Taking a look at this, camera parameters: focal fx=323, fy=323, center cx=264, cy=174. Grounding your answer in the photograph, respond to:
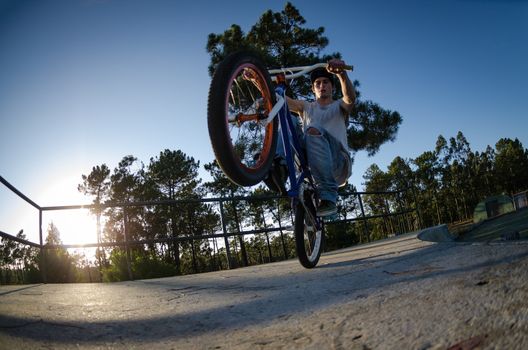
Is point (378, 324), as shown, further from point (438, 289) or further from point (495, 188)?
point (495, 188)

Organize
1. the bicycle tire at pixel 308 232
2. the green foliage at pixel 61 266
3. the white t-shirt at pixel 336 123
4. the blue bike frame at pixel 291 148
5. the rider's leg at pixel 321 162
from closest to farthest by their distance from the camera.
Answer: the bicycle tire at pixel 308 232 < the blue bike frame at pixel 291 148 < the rider's leg at pixel 321 162 < the white t-shirt at pixel 336 123 < the green foliage at pixel 61 266

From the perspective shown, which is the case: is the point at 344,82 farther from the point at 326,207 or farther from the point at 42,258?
the point at 42,258

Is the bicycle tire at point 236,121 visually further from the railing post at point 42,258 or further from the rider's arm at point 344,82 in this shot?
the railing post at point 42,258

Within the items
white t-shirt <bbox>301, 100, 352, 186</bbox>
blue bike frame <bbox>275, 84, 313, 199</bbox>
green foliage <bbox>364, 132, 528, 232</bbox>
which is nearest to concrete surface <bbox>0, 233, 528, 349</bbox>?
blue bike frame <bbox>275, 84, 313, 199</bbox>

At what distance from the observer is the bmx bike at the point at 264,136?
7.09ft

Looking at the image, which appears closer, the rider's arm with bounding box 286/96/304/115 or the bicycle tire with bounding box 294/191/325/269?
the bicycle tire with bounding box 294/191/325/269

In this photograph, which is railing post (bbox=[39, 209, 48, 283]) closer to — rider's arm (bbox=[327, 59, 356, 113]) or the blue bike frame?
the blue bike frame

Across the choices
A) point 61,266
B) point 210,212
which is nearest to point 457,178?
point 210,212

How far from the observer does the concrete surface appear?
760mm

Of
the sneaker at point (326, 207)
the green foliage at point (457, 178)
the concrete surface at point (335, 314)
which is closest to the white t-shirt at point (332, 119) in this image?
the sneaker at point (326, 207)

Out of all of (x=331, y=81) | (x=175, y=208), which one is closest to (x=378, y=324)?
(x=331, y=81)

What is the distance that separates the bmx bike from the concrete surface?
0.83 meters

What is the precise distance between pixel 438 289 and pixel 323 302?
414 millimetres

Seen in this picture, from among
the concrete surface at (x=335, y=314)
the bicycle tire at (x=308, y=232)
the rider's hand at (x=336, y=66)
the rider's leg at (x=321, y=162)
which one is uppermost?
the rider's hand at (x=336, y=66)
